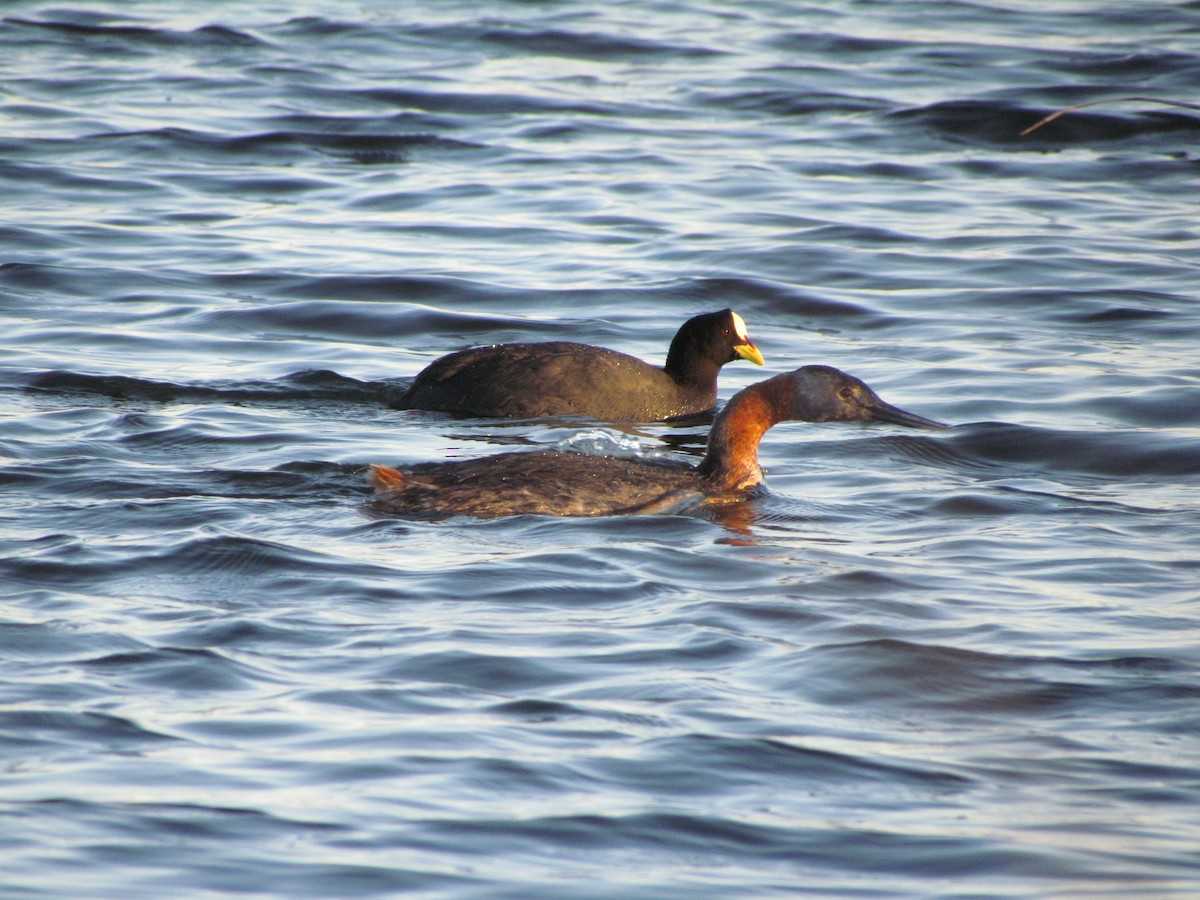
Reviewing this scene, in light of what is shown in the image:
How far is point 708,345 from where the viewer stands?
37.5 ft

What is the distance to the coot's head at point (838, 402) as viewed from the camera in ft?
32.1

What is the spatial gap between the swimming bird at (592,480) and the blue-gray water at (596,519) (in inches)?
5.7

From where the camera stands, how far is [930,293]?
13.9 meters

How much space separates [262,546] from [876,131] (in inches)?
514

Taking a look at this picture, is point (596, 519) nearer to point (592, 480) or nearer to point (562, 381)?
point (592, 480)

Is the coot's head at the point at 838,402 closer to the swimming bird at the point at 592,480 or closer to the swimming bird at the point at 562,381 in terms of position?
the swimming bird at the point at 592,480

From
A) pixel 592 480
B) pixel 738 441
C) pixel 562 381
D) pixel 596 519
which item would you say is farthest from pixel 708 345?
pixel 596 519

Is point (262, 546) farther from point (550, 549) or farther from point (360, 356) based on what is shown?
point (360, 356)

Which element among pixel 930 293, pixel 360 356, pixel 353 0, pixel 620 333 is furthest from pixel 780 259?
pixel 353 0

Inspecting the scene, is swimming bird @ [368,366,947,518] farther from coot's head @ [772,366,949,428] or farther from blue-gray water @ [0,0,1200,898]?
coot's head @ [772,366,949,428]

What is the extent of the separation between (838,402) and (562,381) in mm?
1756

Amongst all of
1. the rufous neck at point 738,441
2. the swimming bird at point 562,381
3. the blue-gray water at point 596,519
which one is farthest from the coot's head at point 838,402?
the swimming bird at point 562,381

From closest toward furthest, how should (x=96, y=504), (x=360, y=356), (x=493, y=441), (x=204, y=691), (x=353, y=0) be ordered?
(x=204, y=691), (x=96, y=504), (x=493, y=441), (x=360, y=356), (x=353, y=0)

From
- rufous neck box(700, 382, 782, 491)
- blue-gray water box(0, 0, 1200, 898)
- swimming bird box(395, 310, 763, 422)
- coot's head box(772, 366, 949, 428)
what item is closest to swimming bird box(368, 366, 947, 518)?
rufous neck box(700, 382, 782, 491)
